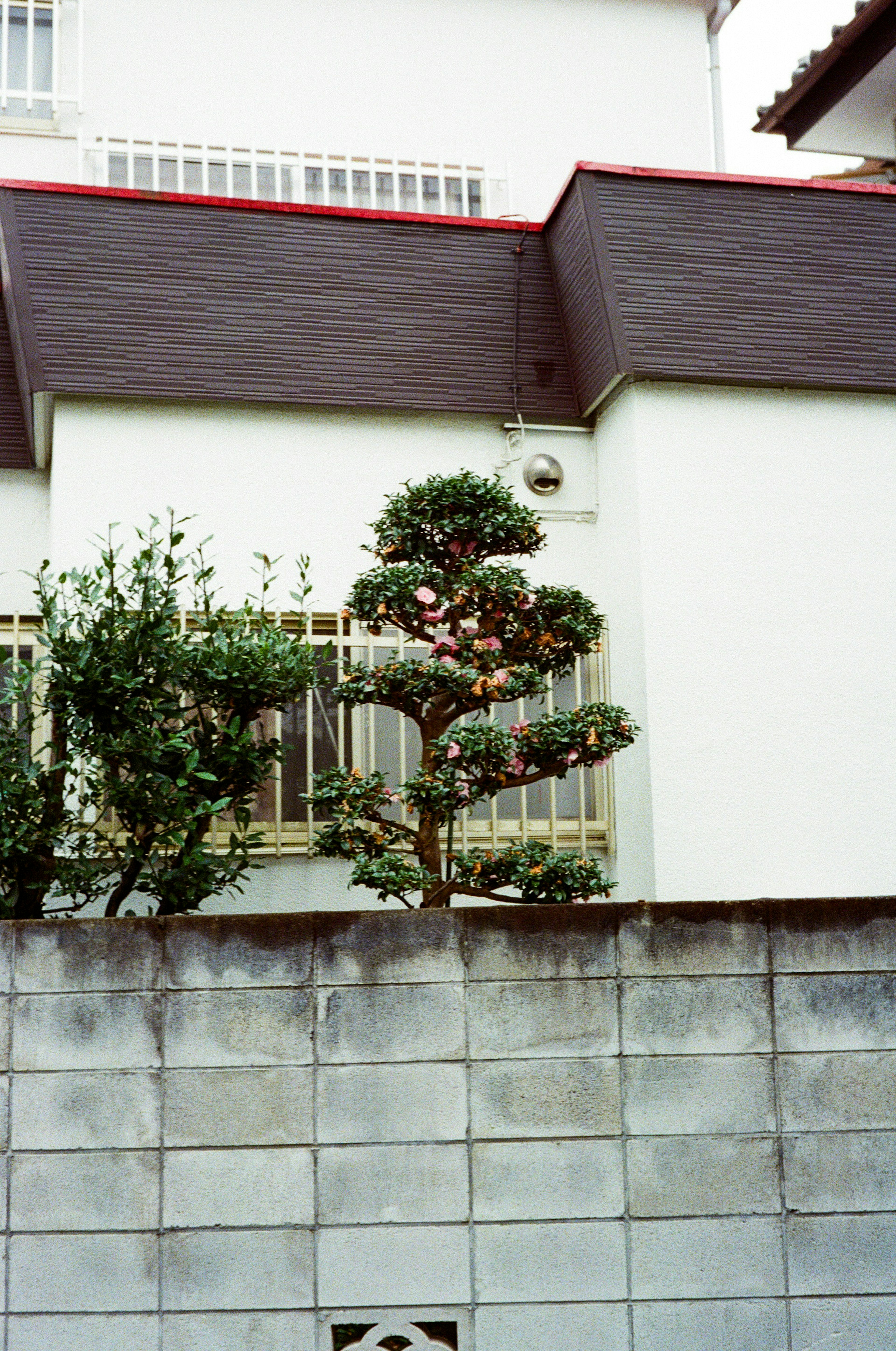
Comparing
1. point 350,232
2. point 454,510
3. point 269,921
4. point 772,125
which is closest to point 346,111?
point 350,232

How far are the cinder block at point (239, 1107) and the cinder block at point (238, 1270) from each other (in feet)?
0.90

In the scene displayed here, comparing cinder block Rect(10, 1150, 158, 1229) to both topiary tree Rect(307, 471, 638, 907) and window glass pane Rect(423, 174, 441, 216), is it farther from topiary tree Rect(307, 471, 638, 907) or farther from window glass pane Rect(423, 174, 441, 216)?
window glass pane Rect(423, 174, 441, 216)

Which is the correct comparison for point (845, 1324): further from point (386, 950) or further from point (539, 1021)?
point (386, 950)

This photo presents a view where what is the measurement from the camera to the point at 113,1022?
160 inches

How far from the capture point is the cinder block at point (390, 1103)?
402cm

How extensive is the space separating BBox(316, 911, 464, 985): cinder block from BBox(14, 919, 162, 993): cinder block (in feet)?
1.75

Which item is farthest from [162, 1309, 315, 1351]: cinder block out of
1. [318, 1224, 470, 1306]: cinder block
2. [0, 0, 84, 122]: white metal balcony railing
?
[0, 0, 84, 122]: white metal balcony railing

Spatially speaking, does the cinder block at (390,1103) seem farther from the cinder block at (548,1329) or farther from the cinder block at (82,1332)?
the cinder block at (82,1332)

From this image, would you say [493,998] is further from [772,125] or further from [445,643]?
[772,125]

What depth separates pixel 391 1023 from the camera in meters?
4.07

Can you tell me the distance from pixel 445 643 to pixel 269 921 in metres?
1.57

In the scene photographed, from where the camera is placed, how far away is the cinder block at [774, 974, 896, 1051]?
412 cm

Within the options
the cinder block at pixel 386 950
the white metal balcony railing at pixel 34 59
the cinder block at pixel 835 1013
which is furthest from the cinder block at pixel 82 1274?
the white metal balcony railing at pixel 34 59

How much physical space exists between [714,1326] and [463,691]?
2.37 m
